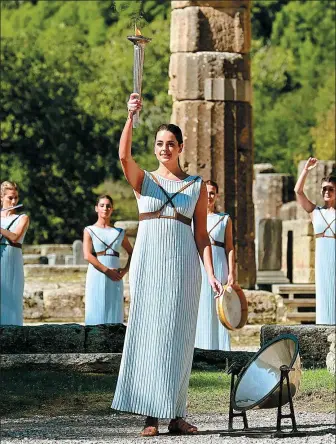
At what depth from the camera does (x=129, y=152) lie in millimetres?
10867

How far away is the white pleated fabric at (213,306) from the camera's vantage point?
16453 mm

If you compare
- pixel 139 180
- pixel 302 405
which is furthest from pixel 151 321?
pixel 302 405

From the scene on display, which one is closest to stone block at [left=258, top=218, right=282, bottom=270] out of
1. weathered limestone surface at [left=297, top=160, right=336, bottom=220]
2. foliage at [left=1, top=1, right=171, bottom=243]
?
weathered limestone surface at [left=297, top=160, right=336, bottom=220]

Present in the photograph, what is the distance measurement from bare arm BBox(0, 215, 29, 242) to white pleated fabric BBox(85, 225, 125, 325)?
1196mm

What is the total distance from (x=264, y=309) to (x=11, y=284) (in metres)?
5.83

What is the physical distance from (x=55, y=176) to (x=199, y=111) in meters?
34.0

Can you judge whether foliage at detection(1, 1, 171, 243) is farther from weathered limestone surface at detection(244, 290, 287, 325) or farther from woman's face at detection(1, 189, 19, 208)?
woman's face at detection(1, 189, 19, 208)

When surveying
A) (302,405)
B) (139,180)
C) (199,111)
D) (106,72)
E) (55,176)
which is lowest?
(302,405)

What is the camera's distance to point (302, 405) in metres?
12.5

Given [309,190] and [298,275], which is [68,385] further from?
[309,190]

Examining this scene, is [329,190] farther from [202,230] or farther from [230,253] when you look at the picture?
[202,230]

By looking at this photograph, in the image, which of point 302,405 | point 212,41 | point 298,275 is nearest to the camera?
point 302,405

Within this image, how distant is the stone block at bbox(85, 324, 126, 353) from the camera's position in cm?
1442

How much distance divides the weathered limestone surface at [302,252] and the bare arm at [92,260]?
1212cm
